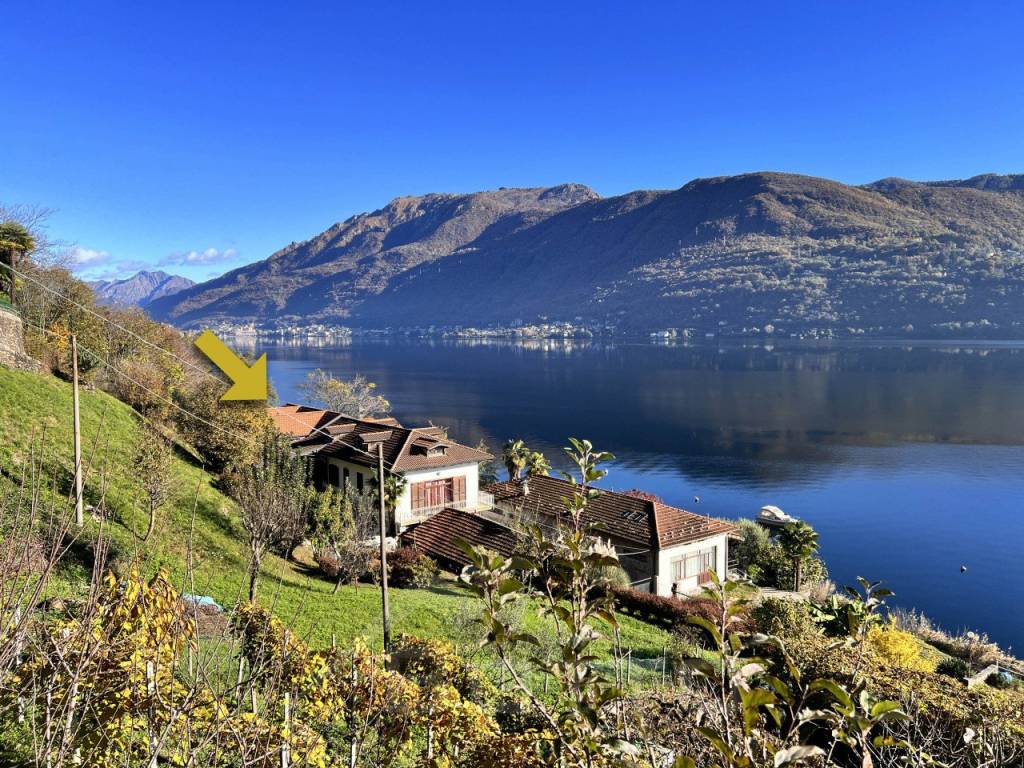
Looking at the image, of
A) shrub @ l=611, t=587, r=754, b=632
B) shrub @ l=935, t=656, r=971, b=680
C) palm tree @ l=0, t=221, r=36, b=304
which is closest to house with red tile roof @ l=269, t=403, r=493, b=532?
shrub @ l=611, t=587, r=754, b=632

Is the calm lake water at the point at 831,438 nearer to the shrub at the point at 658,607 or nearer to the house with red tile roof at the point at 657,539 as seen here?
the house with red tile roof at the point at 657,539

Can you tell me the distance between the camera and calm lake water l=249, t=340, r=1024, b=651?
4134 centimetres

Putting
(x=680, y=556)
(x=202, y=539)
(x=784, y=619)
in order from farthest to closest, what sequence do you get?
1. (x=680, y=556)
2. (x=202, y=539)
3. (x=784, y=619)

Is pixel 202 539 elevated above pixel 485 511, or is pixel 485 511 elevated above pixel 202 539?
pixel 202 539

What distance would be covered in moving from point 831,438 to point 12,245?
7602 centimetres

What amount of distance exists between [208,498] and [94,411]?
620cm

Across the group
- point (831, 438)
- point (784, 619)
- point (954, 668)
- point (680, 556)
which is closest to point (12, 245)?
point (680, 556)

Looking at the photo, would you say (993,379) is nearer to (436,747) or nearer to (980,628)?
(980,628)

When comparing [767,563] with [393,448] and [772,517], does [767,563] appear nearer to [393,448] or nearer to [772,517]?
[772,517]

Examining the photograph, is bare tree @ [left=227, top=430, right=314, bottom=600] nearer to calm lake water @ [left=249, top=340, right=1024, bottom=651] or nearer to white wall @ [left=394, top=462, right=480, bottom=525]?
white wall @ [left=394, top=462, right=480, bottom=525]

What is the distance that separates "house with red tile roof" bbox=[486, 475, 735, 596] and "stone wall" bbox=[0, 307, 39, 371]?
2172cm

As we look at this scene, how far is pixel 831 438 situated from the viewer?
7588 centimetres

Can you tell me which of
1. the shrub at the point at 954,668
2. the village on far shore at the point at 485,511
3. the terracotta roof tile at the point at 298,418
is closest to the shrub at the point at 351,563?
the village on far shore at the point at 485,511

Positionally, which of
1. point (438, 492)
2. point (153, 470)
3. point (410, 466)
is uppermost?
point (153, 470)
